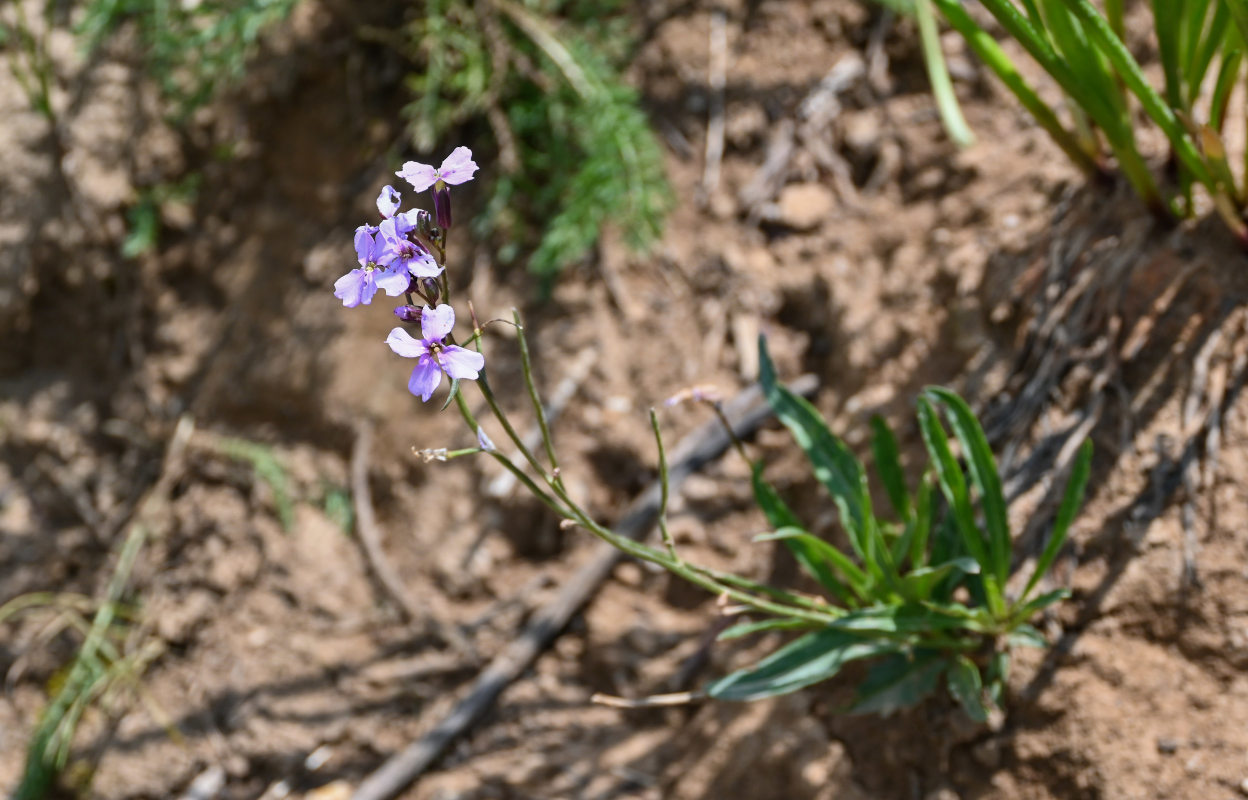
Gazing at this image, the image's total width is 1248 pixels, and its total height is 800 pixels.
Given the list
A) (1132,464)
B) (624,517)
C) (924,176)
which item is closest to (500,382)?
(624,517)

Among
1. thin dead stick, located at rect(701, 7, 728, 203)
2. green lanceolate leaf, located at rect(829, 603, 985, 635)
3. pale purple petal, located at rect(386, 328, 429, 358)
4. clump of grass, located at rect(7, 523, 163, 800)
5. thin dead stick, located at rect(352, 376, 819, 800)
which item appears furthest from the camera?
thin dead stick, located at rect(701, 7, 728, 203)

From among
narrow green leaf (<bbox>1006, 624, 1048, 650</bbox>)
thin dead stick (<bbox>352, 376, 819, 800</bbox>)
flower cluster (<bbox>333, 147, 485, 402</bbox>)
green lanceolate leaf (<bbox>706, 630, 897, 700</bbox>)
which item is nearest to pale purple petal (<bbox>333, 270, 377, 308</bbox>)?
flower cluster (<bbox>333, 147, 485, 402</bbox>)

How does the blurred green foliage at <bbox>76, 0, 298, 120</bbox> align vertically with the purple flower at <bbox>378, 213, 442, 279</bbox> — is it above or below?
above

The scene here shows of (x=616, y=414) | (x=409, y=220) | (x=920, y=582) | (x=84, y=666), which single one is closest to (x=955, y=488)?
(x=920, y=582)

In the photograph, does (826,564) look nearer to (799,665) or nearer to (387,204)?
(799,665)

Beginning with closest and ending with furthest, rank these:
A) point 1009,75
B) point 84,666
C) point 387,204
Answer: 1. point 387,204
2. point 1009,75
3. point 84,666

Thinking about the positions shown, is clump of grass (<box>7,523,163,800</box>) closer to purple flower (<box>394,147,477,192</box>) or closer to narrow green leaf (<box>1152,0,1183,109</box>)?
purple flower (<box>394,147,477,192</box>)

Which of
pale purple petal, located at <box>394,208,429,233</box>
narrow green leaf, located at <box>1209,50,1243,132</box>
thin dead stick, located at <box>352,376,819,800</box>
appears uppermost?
narrow green leaf, located at <box>1209,50,1243,132</box>
